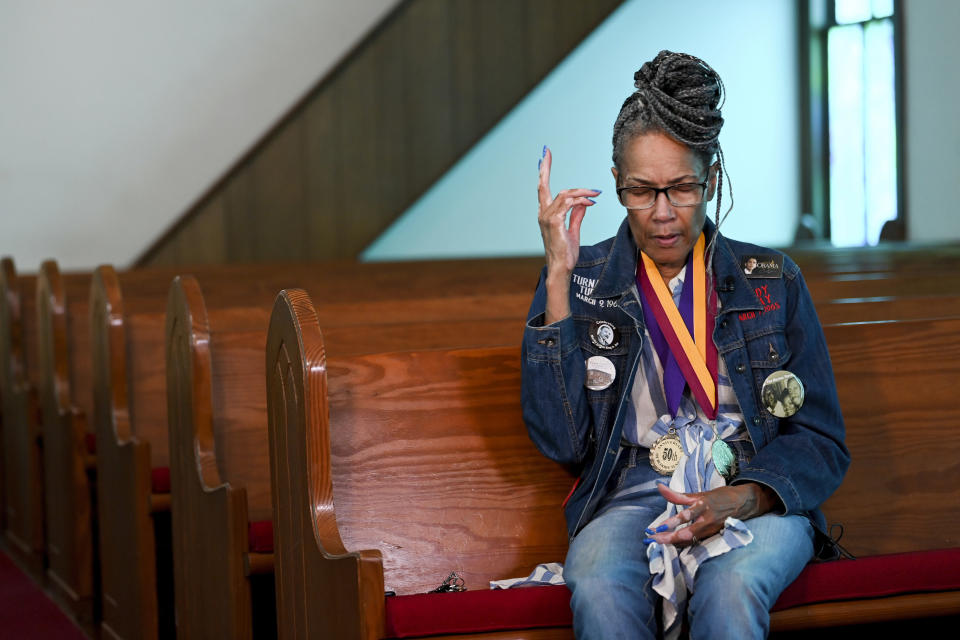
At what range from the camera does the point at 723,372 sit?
192cm

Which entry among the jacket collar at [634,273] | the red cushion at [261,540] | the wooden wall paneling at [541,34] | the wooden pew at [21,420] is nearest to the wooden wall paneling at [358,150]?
the wooden wall paneling at [541,34]

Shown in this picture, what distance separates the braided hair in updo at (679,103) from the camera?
1.83 meters

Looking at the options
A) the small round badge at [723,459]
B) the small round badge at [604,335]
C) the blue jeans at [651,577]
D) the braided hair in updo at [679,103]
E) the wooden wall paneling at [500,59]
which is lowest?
the blue jeans at [651,577]

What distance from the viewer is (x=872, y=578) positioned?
1.85 metres

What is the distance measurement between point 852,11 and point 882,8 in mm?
514

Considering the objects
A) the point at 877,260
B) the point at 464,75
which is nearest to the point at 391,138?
the point at 464,75

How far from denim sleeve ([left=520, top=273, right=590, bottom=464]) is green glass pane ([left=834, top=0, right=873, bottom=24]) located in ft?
23.0

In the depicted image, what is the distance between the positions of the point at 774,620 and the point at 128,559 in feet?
5.77

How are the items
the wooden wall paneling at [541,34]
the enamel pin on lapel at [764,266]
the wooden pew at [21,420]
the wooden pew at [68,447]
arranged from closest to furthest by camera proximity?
the enamel pin on lapel at [764,266] < the wooden pew at [68,447] < the wooden pew at [21,420] < the wooden wall paneling at [541,34]

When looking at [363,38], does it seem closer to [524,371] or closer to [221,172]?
[221,172]

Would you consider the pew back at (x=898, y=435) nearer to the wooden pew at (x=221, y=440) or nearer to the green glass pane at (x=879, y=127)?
the wooden pew at (x=221, y=440)

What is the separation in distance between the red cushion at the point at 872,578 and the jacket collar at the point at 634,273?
45cm

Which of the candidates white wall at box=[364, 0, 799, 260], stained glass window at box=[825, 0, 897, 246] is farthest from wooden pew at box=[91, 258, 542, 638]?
stained glass window at box=[825, 0, 897, 246]

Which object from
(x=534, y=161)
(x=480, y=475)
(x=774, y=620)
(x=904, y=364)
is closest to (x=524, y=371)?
(x=480, y=475)
